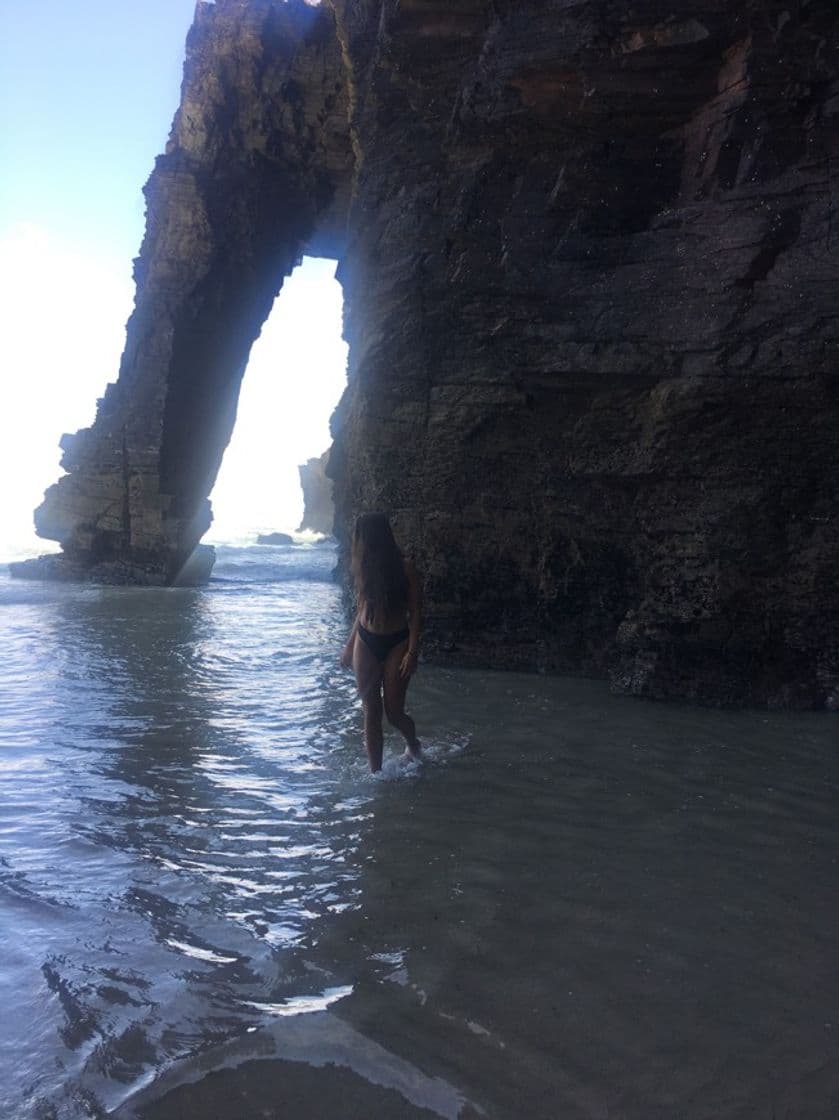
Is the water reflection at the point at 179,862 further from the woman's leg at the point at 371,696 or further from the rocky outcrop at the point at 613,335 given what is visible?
the rocky outcrop at the point at 613,335

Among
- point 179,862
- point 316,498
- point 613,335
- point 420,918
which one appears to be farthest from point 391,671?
point 316,498

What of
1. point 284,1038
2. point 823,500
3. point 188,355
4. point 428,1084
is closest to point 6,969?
point 284,1038

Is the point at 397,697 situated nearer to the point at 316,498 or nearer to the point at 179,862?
the point at 179,862

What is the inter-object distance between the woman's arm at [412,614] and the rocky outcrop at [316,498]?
46.6 metres

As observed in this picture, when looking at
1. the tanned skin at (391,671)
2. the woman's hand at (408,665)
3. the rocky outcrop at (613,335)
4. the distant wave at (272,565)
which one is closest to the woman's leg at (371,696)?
the tanned skin at (391,671)

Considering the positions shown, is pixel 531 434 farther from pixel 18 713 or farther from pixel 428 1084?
pixel 428 1084

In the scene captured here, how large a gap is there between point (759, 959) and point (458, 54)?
8.27 m

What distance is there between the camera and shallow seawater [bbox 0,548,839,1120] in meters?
2.30

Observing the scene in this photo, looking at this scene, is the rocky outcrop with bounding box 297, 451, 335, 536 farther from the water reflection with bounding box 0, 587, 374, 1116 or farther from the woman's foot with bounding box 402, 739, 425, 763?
the woman's foot with bounding box 402, 739, 425, 763

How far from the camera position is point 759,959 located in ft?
9.53

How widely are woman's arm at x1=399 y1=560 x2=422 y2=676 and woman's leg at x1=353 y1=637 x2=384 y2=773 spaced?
6.7 inches

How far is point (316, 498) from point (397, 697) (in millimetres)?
49850

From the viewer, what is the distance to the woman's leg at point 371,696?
202 inches

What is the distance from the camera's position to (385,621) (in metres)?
5.33
